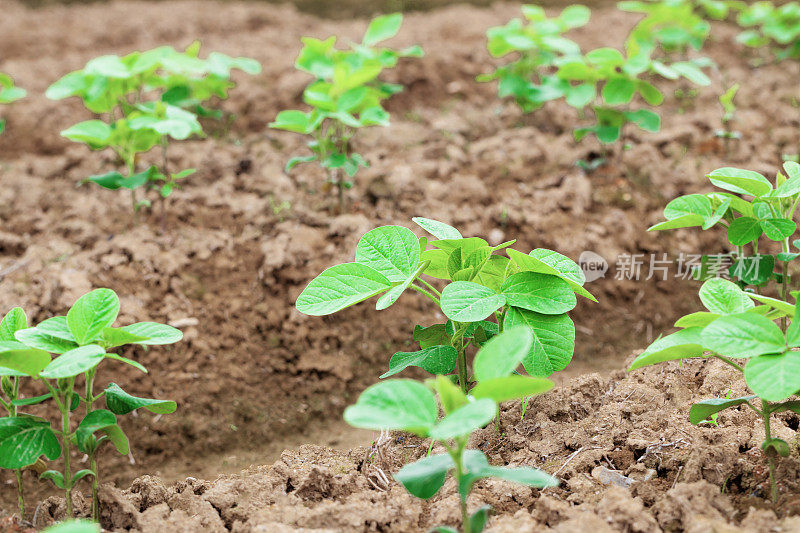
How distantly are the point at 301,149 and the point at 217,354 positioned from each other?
3.61ft

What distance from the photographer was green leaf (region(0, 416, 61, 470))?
113 cm

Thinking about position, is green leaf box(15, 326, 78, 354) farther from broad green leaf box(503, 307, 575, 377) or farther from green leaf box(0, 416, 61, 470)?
broad green leaf box(503, 307, 575, 377)

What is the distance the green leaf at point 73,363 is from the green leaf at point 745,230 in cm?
129

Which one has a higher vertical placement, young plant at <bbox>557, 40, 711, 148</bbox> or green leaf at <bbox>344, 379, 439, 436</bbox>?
Result: young plant at <bbox>557, 40, 711, 148</bbox>

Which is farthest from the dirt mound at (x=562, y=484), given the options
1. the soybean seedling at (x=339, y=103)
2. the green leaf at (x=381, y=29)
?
the green leaf at (x=381, y=29)

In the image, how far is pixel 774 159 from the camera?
2633 mm

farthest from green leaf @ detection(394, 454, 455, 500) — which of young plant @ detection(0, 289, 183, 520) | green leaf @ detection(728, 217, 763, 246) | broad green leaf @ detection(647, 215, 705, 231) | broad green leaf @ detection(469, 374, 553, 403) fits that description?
green leaf @ detection(728, 217, 763, 246)

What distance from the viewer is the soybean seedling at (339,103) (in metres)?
Result: 2.09

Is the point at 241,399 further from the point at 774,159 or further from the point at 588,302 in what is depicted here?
the point at 774,159

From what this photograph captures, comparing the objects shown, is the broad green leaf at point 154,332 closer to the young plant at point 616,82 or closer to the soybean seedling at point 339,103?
the soybean seedling at point 339,103

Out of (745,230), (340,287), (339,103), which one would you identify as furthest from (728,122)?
(340,287)

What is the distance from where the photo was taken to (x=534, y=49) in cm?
294

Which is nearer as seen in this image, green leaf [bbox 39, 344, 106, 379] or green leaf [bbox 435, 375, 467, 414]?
green leaf [bbox 435, 375, 467, 414]

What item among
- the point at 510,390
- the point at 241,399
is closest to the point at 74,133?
the point at 241,399
